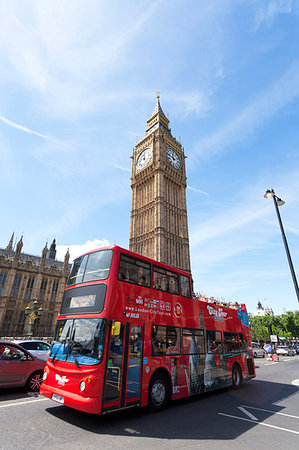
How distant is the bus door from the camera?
5.27m

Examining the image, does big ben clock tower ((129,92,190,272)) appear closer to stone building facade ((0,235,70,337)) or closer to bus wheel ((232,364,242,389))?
stone building facade ((0,235,70,337))

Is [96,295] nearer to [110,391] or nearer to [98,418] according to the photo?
[110,391]

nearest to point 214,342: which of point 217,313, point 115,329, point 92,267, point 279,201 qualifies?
point 217,313

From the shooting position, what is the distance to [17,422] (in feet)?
16.9

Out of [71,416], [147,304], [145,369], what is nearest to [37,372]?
[71,416]

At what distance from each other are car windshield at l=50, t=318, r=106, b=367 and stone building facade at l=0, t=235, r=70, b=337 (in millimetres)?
33182

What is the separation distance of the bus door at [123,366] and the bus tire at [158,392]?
0.60 meters

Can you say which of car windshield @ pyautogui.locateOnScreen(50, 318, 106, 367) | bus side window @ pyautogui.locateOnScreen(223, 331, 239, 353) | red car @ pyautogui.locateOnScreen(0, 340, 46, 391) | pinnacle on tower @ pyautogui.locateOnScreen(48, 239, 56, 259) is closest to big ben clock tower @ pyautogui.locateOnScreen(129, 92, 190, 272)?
pinnacle on tower @ pyautogui.locateOnScreen(48, 239, 56, 259)

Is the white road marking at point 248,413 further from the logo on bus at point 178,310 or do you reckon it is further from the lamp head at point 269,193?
the lamp head at point 269,193

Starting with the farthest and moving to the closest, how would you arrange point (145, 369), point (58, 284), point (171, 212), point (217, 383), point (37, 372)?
point (171, 212)
point (58, 284)
point (217, 383)
point (37, 372)
point (145, 369)

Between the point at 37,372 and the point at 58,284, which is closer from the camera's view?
the point at 37,372

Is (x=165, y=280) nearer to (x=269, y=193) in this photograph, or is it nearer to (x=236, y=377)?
(x=269, y=193)

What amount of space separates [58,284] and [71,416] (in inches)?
1537

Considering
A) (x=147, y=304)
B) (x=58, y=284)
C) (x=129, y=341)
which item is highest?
(x=58, y=284)
